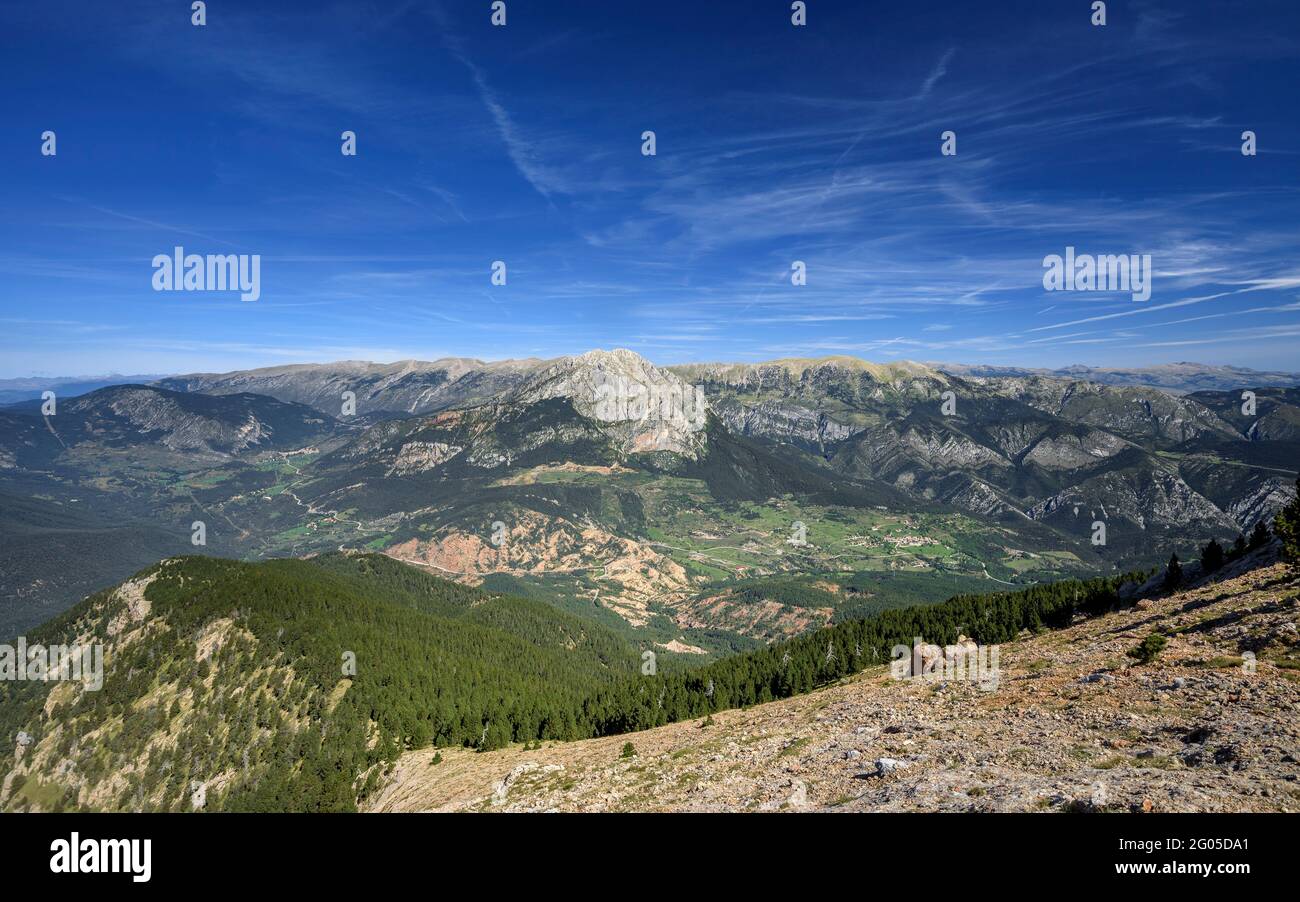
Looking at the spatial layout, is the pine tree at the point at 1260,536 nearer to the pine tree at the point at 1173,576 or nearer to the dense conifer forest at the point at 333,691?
the pine tree at the point at 1173,576

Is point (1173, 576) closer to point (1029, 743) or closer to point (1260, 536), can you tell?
point (1260, 536)

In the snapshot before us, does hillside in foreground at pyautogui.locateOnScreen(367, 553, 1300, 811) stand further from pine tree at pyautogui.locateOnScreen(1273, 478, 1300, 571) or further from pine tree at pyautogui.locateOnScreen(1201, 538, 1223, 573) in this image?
pine tree at pyautogui.locateOnScreen(1201, 538, 1223, 573)

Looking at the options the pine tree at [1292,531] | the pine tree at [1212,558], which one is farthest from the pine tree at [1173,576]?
the pine tree at [1292,531]

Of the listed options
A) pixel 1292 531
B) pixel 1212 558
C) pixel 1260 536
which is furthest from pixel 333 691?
pixel 1260 536

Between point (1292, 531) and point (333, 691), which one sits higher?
point (1292, 531)

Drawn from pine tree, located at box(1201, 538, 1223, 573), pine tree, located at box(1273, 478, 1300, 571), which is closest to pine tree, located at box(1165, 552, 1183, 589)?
pine tree, located at box(1201, 538, 1223, 573)
